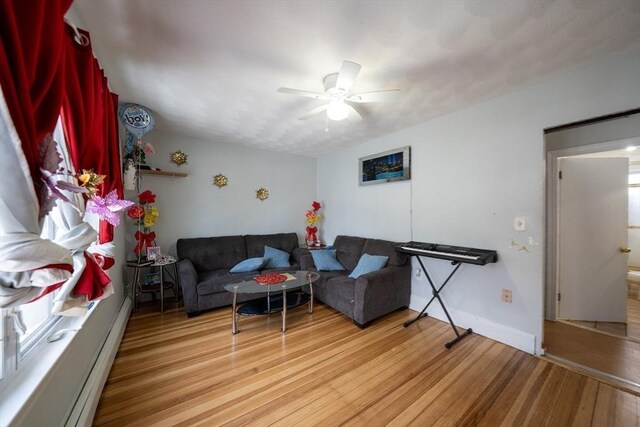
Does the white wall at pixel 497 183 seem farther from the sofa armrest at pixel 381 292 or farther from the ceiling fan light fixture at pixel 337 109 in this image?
the ceiling fan light fixture at pixel 337 109

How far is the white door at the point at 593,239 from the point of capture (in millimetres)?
2531

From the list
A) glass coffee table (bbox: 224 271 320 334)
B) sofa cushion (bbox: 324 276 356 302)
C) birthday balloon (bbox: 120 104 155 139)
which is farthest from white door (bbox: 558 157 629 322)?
birthday balloon (bbox: 120 104 155 139)

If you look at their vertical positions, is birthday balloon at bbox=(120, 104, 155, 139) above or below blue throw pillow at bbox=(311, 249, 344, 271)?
above

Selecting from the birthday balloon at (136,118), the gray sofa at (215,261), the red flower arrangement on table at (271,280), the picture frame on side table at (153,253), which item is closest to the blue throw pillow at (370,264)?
the red flower arrangement on table at (271,280)

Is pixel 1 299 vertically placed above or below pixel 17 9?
below

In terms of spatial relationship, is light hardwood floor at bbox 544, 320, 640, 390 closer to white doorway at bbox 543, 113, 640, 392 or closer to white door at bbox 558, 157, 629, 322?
white doorway at bbox 543, 113, 640, 392

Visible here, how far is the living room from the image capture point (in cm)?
135

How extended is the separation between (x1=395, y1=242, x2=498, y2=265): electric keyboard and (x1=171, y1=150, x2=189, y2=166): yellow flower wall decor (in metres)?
3.22

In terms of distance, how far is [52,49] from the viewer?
73cm

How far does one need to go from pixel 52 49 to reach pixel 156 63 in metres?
1.25

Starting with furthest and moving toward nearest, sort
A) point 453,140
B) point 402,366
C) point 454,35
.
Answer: point 453,140, point 402,366, point 454,35

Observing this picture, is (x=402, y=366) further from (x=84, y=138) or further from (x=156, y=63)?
(x=156, y=63)

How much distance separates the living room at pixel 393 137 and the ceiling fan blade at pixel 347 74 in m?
0.18

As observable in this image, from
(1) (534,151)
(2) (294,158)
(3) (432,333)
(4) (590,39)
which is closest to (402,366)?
(3) (432,333)
